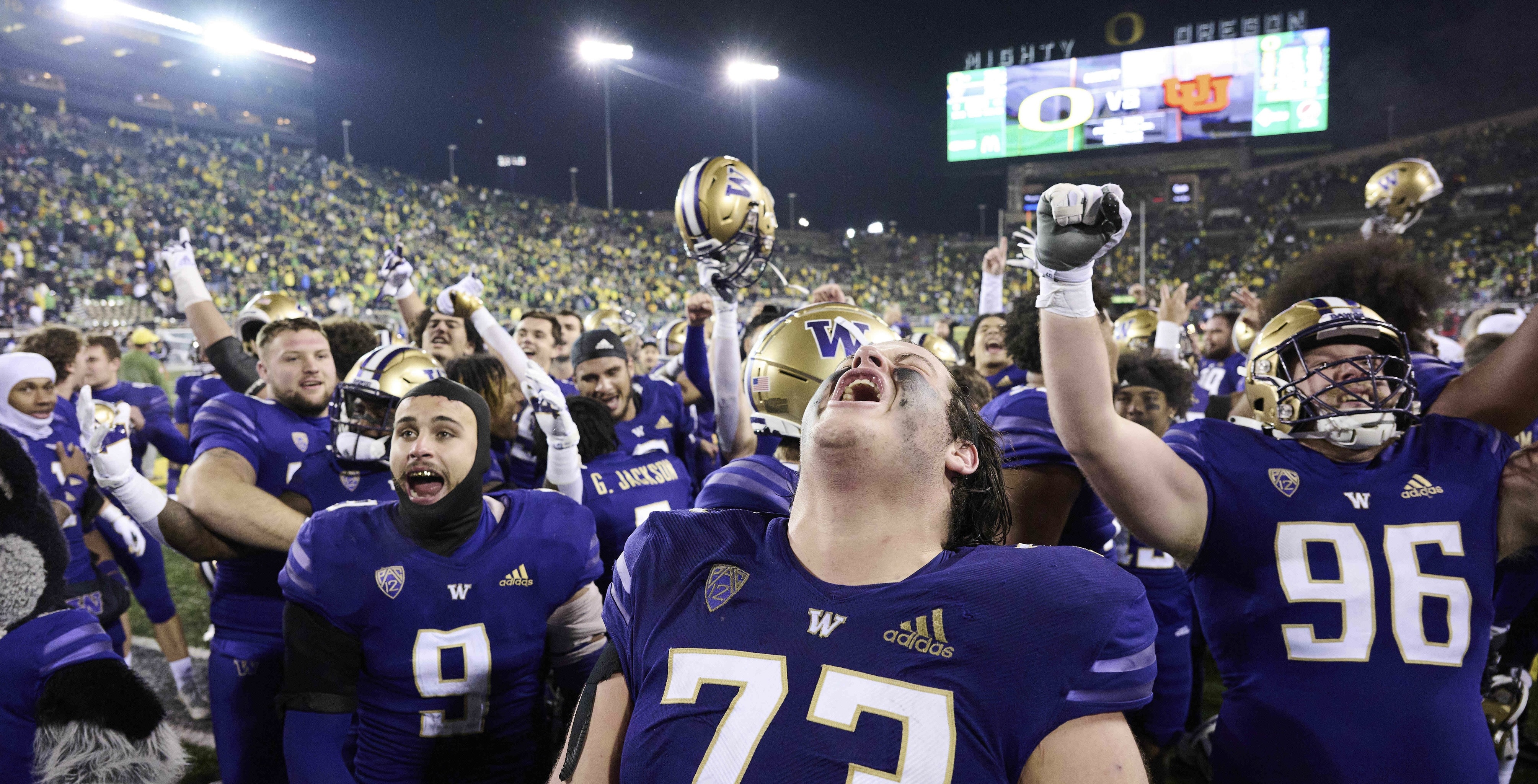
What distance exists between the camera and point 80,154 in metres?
23.7

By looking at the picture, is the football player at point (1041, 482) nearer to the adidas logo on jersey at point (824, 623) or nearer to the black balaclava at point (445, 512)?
the adidas logo on jersey at point (824, 623)

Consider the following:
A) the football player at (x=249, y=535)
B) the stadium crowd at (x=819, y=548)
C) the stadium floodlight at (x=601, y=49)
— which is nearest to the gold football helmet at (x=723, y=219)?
the stadium crowd at (x=819, y=548)

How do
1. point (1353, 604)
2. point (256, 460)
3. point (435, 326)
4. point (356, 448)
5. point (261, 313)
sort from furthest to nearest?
point (261, 313) → point (435, 326) → point (256, 460) → point (356, 448) → point (1353, 604)

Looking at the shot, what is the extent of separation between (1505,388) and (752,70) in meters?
23.7

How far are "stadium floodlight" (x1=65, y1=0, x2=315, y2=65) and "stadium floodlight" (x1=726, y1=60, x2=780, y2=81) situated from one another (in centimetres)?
Answer: 1387

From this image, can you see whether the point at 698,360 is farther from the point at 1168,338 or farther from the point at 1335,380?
the point at 1335,380

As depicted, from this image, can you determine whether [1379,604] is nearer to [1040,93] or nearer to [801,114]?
[1040,93]

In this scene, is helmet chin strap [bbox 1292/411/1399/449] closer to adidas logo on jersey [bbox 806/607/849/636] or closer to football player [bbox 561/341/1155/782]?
football player [bbox 561/341/1155/782]

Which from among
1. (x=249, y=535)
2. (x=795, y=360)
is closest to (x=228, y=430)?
(x=249, y=535)

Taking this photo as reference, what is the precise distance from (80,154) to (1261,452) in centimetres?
3052

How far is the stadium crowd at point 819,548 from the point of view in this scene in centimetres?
134

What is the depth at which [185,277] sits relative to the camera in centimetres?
401

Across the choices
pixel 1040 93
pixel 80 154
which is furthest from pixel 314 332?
pixel 80 154

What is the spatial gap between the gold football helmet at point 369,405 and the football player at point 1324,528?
2.30 metres
